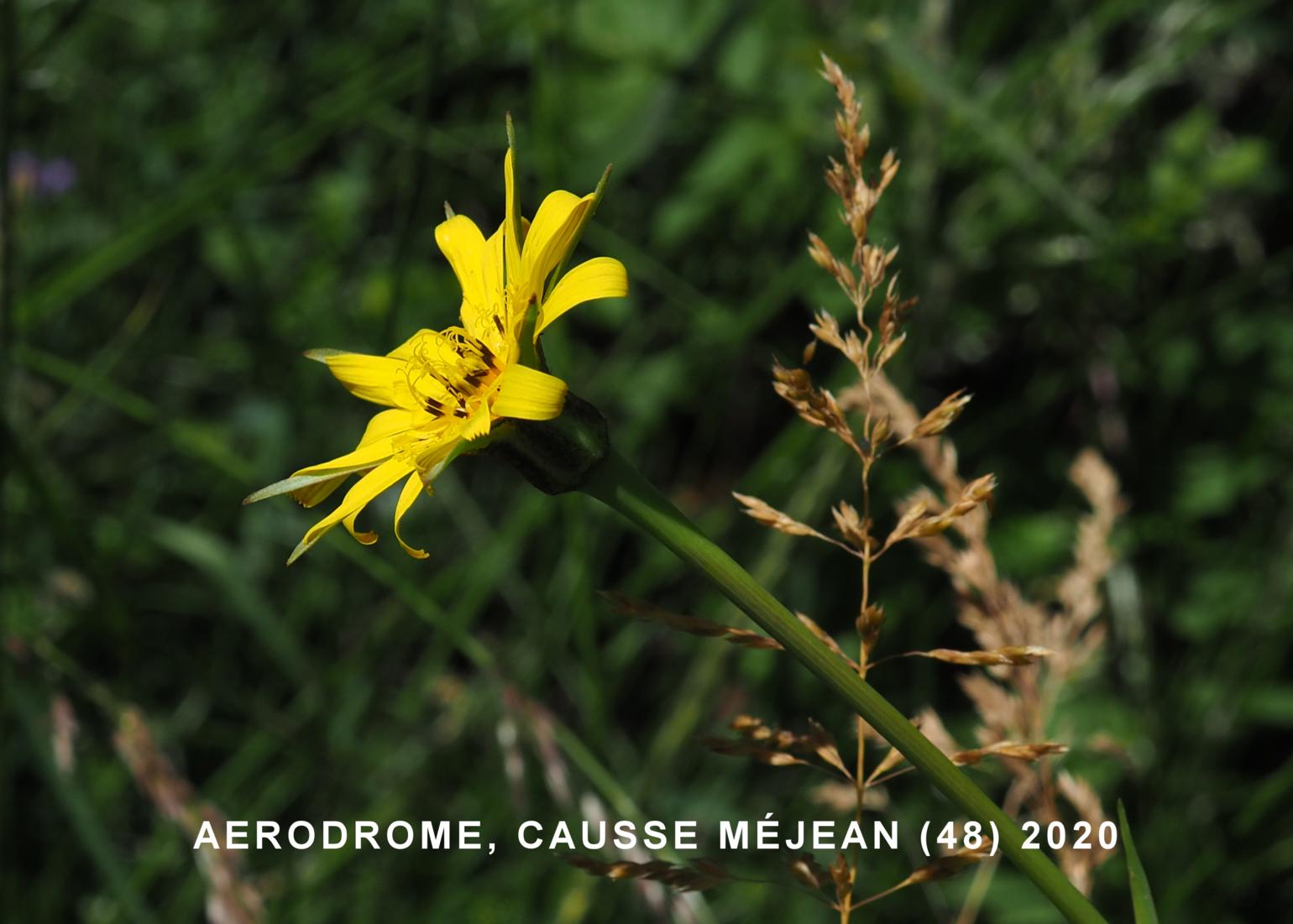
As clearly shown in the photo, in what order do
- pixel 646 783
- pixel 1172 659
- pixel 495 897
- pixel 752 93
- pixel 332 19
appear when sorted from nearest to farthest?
pixel 646 783 < pixel 495 897 < pixel 1172 659 < pixel 752 93 < pixel 332 19

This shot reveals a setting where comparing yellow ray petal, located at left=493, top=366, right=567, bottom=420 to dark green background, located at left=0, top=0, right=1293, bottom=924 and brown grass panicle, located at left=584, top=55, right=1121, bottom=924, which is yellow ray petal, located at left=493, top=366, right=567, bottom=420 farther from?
dark green background, located at left=0, top=0, right=1293, bottom=924

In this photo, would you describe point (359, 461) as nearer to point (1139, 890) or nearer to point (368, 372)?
point (368, 372)

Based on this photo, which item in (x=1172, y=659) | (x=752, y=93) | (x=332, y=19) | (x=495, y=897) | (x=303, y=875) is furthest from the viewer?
(x=332, y=19)

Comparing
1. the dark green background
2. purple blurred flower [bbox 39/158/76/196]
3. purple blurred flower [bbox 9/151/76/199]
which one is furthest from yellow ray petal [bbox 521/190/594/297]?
purple blurred flower [bbox 39/158/76/196]

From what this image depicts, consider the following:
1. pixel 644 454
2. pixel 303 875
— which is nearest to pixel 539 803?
pixel 303 875

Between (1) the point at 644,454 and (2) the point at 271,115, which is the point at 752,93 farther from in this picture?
(2) the point at 271,115

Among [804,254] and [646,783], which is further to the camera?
[804,254]

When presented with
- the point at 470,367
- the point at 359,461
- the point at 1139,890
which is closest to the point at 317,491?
the point at 359,461
